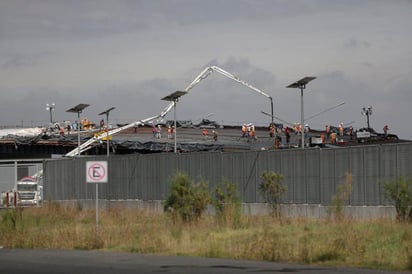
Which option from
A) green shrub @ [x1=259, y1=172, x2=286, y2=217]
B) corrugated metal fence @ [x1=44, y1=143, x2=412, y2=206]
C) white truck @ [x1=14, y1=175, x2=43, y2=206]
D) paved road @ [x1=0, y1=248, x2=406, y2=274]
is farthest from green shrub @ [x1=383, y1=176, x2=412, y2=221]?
white truck @ [x1=14, y1=175, x2=43, y2=206]

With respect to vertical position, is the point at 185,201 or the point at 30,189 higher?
the point at 30,189

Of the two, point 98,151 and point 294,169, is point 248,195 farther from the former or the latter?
point 98,151

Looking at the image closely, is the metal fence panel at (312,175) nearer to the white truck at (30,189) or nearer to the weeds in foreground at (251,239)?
the weeds in foreground at (251,239)

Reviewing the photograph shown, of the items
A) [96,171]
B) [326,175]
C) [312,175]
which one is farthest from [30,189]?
[96,171]

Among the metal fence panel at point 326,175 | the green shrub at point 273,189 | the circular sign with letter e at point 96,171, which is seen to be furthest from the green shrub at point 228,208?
the metal fence panel at point 326,175

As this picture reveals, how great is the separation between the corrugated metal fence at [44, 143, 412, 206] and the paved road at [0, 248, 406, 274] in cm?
1483

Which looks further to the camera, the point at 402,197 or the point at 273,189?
the point at 273,189

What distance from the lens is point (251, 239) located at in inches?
964

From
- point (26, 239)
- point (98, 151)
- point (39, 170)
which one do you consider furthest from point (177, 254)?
point (98, 151)

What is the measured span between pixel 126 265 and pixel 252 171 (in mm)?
22509

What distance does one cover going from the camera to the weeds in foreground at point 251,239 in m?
20.9

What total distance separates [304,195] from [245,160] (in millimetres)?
4955

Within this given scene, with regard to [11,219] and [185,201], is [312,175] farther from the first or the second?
[11,219]

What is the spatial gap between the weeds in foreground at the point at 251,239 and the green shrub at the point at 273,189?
3.41 metres
